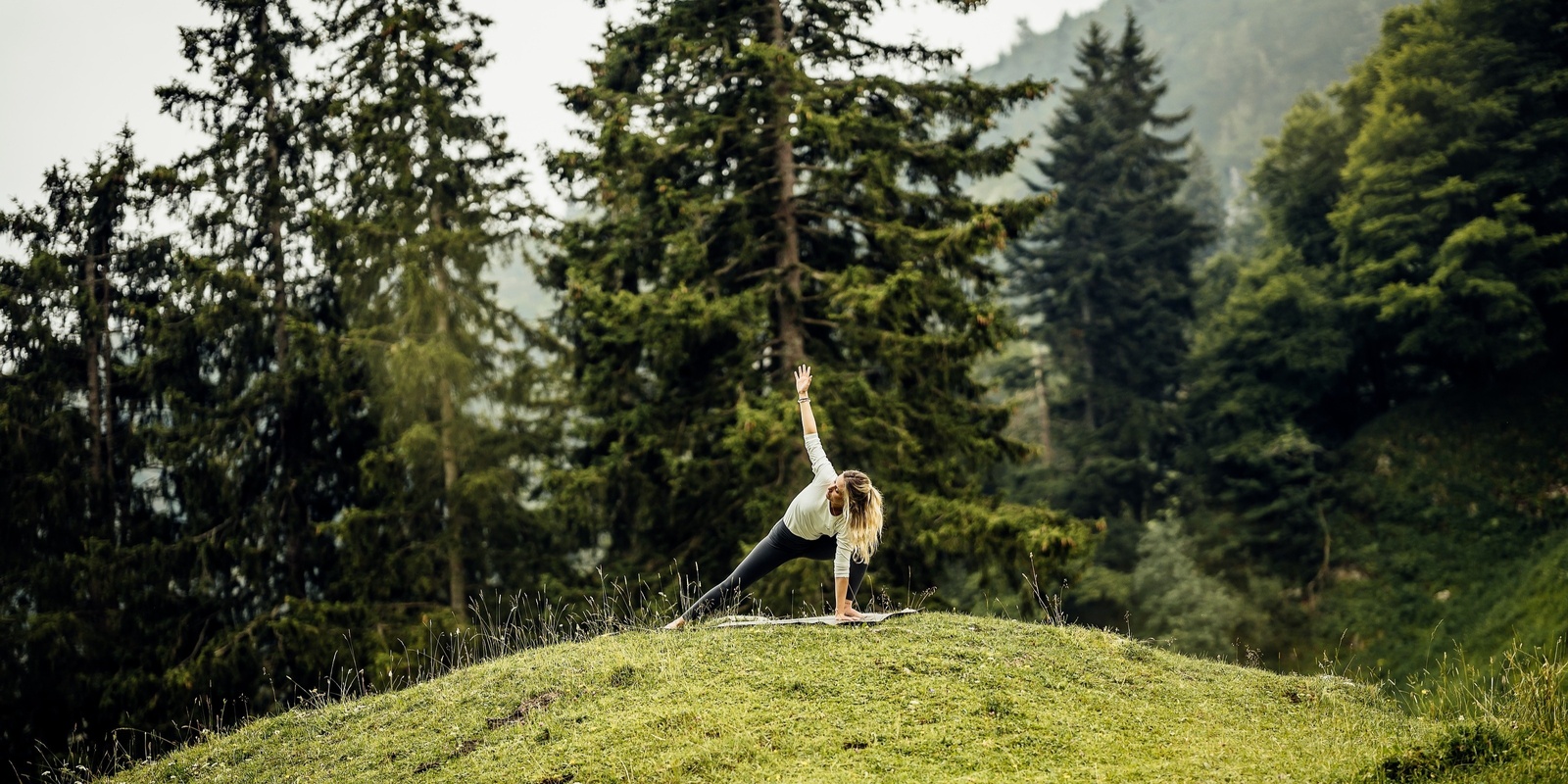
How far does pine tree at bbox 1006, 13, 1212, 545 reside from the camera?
32469 millimetres

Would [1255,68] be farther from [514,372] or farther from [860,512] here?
[860,512]

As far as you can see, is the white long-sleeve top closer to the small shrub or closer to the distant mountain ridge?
the small shrub

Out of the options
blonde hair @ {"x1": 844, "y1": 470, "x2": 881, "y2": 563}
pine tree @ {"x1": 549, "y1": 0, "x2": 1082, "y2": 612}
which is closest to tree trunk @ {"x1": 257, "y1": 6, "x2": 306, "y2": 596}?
pine tree @ {"x1": 549, "y1": 0, "x2": 1082, "y2": 612}

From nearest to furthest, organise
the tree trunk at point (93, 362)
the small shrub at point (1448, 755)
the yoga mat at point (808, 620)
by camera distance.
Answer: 1. the small shrub at point (1448, 755)
2. the yoga mat at point (808, 620)
3. the tree trunk at point (93, 362)

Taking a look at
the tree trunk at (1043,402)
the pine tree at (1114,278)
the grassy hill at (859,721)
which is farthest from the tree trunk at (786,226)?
the tree trunk at (1043,402)

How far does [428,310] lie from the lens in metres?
17.1

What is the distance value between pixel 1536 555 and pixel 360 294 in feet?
88.3

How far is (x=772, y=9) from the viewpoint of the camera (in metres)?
15.8

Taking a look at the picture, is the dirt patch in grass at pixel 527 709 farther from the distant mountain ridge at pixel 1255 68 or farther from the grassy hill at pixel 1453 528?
the distant mountain ridge at pixel 1255 68

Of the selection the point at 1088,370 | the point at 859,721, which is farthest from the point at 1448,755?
the point at 1088,370

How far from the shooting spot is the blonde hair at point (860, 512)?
23.8ft

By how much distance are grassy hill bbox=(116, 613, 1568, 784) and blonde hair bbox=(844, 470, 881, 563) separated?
80 cm

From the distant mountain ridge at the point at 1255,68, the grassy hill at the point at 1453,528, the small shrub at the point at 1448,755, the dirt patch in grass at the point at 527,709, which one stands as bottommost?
the grassy hill at the point at 1453,528

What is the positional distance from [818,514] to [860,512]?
330 millimetres
